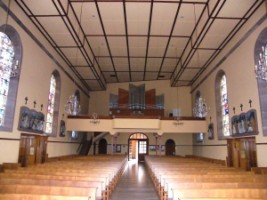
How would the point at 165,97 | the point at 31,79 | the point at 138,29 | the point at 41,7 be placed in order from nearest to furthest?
the point at 41,7 < the point at 31,79 < the point at 138,29 < the point at 165,97

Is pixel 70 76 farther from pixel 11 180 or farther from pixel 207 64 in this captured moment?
pixel 11 180

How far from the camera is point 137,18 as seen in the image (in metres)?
9.14

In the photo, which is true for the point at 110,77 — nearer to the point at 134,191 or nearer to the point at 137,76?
the point at 137,76

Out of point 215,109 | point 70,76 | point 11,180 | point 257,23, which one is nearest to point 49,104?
point 70,76

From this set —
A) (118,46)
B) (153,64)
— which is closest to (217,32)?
(118,46)

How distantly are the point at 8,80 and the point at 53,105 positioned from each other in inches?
167

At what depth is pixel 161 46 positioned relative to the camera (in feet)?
38.8

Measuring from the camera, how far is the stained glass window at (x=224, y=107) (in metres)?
11.5

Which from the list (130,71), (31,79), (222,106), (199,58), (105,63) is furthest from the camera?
(130,71)

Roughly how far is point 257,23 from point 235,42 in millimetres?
1833

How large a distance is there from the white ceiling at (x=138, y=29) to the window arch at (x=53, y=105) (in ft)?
4.54

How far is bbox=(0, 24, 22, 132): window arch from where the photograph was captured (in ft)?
25.8

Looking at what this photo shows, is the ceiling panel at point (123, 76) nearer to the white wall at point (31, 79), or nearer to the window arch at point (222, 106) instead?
the white wall at point (31, 79)

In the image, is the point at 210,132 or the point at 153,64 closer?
the point at 210,132
